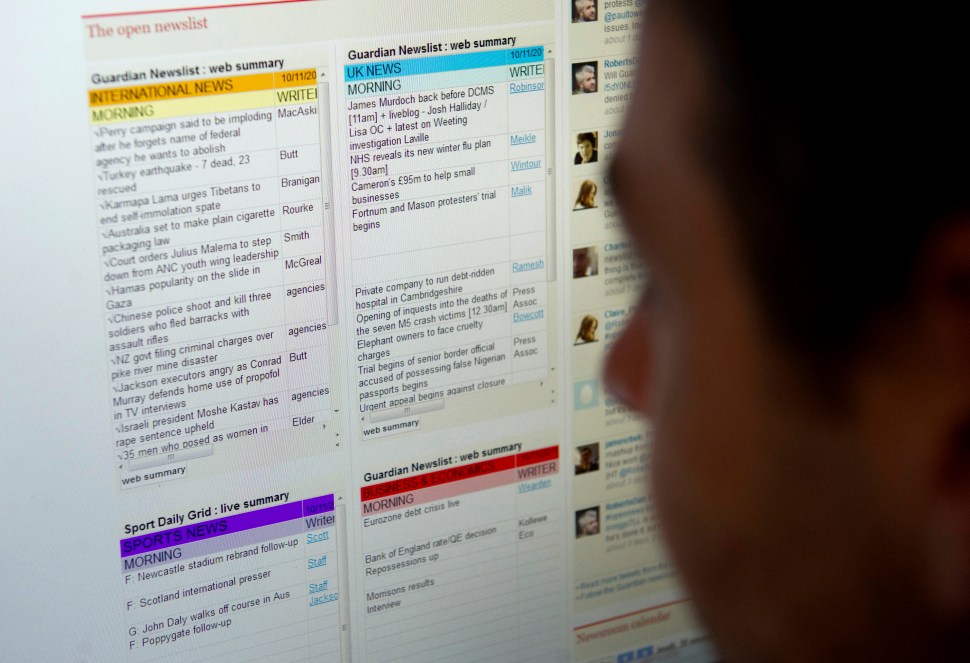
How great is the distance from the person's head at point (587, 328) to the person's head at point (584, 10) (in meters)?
0.21

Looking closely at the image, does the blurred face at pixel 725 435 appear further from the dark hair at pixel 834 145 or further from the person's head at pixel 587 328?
the person's head at pixel 587 328

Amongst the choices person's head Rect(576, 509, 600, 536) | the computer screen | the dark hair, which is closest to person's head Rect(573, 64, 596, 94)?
the computer screen

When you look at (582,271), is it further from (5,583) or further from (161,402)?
(5,583)

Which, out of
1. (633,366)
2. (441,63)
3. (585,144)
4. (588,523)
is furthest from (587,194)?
(633,366)

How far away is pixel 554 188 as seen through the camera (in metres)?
0.80

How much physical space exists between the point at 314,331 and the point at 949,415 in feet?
1.48

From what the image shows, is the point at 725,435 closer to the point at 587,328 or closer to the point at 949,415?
the point at 949,415

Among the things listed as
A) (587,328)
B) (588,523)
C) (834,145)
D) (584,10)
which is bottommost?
(588,523)

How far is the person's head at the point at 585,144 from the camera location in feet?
2.64

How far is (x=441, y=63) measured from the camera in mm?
742

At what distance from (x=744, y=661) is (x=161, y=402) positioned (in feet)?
1.30

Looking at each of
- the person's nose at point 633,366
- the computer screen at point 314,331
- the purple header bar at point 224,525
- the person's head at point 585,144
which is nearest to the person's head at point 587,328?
the computer screen at point 314,331

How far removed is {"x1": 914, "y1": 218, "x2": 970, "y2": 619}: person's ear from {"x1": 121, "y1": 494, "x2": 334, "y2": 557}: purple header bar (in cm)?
47

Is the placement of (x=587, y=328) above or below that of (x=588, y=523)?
above
